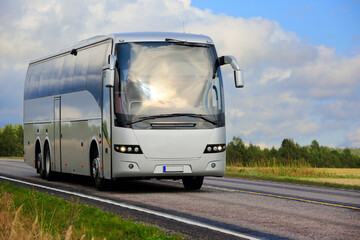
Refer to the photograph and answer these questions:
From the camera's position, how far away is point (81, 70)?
749 inches

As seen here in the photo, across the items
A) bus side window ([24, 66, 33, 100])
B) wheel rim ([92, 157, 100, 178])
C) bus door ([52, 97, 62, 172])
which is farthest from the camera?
bus side window ([24, 66, 33, 100])

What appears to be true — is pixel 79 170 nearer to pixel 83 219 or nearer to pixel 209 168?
pixel 209 168

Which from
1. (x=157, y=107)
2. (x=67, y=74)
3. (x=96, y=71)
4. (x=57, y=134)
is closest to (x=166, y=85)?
(x=157, y=107)

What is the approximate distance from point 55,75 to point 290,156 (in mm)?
14572

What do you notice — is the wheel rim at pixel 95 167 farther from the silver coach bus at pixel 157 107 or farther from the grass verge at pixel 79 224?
the grass verge at pixel 79 224

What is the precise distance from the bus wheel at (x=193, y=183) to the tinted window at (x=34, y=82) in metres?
8.05

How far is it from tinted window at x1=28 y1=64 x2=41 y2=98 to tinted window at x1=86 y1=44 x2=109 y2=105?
5946 mm

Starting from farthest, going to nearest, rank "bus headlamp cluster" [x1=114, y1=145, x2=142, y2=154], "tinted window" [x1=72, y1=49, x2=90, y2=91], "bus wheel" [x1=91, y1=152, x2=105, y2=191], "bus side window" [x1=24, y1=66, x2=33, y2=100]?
"bus side window" [x1=24, y1=66, x2=33, y2=100] < "tinted window" [x1=72, y1=49, x2=90, y2=91] < "bus wheel" [x1=91, y1=152, x2=105, y2=191] < "bus headlamp cluster" [x1=114, y1=145, x2=142, y2=154]

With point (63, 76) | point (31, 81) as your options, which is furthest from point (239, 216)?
point (31, 81)

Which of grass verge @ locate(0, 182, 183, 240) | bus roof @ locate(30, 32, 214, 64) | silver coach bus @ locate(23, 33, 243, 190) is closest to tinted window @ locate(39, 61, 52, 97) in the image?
silver coach bus @ locate(23, 33, 243, 190)

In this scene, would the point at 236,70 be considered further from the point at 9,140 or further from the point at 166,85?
the point at 9,140

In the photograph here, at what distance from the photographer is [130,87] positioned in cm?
1603

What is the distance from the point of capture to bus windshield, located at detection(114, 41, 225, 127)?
1595 cm

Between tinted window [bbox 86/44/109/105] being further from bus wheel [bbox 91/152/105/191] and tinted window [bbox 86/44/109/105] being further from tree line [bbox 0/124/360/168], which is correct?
tree line [bbox 0/124/360/168]
